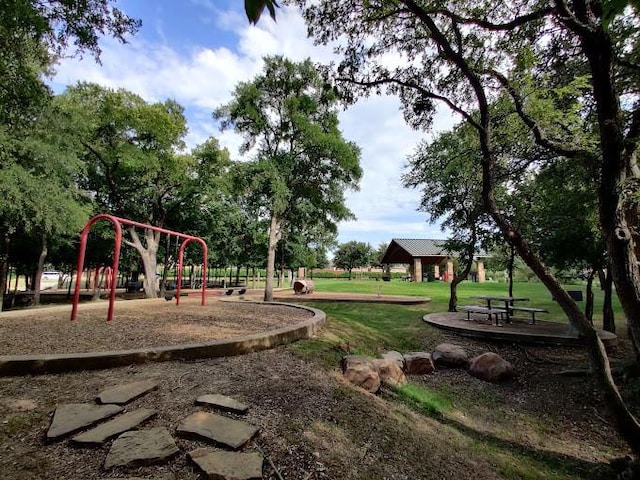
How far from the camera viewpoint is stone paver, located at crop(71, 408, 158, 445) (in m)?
2.25

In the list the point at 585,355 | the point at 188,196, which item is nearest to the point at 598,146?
the point at 585,355

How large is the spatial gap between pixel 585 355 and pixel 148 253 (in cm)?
1657

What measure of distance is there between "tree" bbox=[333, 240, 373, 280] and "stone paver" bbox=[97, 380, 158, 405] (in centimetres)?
4858

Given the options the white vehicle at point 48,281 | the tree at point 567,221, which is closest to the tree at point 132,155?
the tree at point 567,221

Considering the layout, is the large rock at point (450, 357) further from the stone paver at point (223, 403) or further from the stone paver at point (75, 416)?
the stone paver at point (75, 416)

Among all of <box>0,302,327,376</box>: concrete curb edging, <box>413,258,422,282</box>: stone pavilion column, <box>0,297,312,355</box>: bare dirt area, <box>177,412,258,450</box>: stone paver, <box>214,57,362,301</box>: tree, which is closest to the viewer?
<box>177,412,258,450</box>: stone paver

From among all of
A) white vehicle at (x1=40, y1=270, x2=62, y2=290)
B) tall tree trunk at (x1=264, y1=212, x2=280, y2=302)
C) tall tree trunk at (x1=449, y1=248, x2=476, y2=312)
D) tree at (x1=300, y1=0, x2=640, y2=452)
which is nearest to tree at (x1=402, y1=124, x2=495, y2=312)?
tall tree trunk at (x1=449, y1=248, x2=476, y2=312)

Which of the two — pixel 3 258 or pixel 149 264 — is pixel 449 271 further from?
pixel 3 258

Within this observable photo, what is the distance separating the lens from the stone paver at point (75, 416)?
2.32 meters

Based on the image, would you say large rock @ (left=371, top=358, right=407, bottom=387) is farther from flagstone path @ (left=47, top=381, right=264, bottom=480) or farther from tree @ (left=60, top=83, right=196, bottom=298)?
tree @ (left=60, top=83, right=196, bottom=298)

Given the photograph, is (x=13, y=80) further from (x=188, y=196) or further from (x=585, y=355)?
(x=585, y=355)

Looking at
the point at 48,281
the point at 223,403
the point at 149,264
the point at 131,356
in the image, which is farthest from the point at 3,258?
the point at 48,281

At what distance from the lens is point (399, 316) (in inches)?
393

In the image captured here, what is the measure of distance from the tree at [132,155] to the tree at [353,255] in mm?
37120
